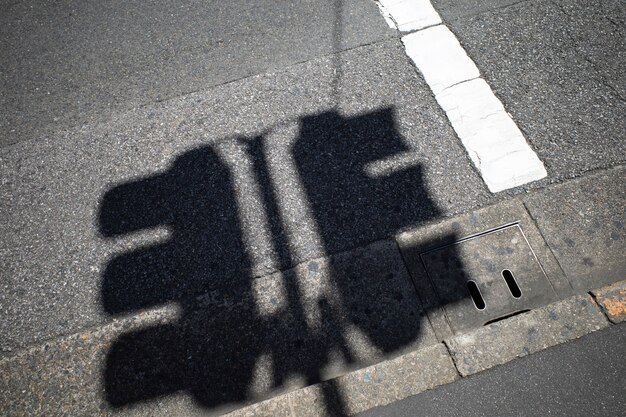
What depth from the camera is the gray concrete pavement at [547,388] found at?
7.84ft

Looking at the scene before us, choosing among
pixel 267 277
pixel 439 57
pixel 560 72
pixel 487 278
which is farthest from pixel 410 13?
pixel 267 277

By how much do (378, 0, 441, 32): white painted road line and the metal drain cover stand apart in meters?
2.14

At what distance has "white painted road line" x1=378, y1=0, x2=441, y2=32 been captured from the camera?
3.96 m

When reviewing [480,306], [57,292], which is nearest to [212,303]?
[57,292]

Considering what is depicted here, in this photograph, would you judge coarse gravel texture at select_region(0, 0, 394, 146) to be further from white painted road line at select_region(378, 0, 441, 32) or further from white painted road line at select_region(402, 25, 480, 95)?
white painted road line at select_region(402, 25, 480, 95)

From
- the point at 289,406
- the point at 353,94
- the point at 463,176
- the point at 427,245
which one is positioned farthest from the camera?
the point at 353,94

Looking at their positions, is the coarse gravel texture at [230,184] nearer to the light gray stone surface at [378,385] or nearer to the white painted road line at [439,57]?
the white painted road line at [439,57]

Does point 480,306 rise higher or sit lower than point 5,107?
lower

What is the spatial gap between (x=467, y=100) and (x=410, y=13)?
1.17 meters

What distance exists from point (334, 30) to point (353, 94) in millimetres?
831

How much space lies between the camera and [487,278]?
277 cm

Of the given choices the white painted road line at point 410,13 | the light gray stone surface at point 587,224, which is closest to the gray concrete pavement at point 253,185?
the light gray stone surface at point 587,224

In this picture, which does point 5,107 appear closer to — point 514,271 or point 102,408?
point 102,408

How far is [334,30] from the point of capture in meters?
4.02
